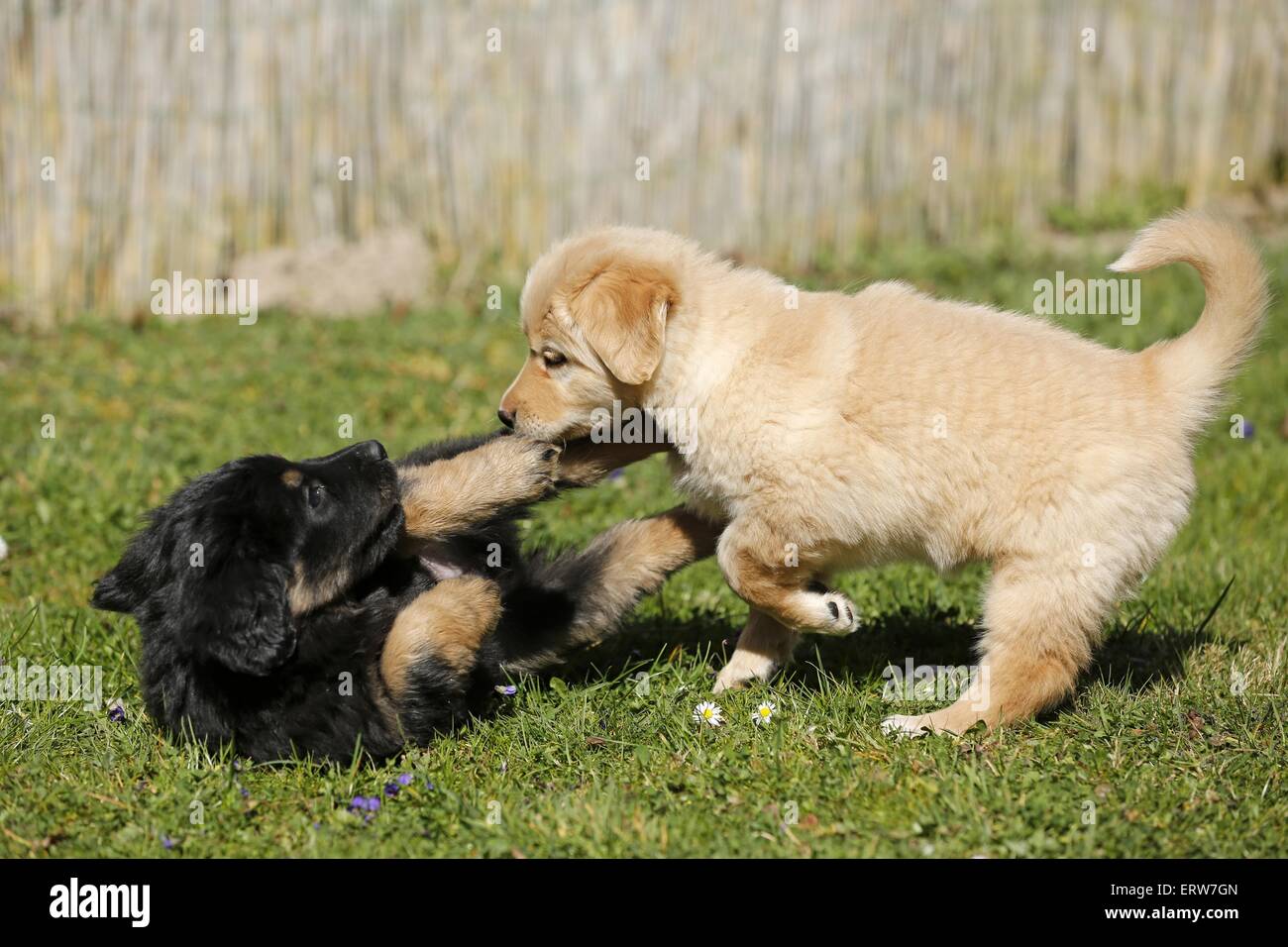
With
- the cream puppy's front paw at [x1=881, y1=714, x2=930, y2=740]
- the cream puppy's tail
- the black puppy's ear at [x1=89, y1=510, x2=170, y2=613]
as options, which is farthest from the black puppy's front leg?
the cream puppy's tail

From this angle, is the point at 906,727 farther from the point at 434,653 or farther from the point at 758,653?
the point at 434,653

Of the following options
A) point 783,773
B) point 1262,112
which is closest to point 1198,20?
point 1262,112

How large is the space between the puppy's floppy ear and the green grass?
947 millimetres

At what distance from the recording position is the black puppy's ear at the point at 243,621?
3.06m

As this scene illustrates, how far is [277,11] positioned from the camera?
8039mm

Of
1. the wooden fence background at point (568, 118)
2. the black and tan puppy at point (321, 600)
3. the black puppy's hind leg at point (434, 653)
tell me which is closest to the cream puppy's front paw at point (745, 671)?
the black and tan puppy at point (321, 600)

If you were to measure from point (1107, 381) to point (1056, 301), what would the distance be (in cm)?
474

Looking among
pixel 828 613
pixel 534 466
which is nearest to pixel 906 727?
pixel 828 613

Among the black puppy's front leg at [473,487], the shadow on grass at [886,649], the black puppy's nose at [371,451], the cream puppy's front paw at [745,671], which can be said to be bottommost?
the shadow on grass at [886,649]

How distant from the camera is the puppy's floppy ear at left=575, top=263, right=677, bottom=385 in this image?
3430 mm

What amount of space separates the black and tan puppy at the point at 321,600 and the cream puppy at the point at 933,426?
50 centimetres

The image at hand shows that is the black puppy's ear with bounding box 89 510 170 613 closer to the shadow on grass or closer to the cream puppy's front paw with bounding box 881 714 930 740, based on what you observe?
the shadow on grass

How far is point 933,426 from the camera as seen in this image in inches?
133

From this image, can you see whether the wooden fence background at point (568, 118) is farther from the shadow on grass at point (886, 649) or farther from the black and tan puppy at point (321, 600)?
the black and tan puppy at point (321, 600)
